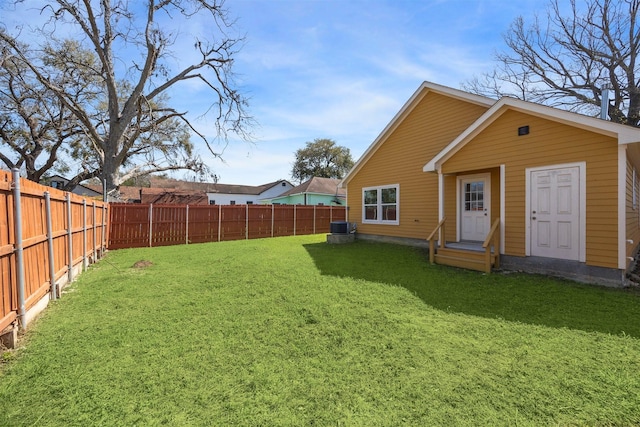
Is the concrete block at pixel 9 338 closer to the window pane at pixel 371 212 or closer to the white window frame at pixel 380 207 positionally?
the white window frame at pixel 380 207

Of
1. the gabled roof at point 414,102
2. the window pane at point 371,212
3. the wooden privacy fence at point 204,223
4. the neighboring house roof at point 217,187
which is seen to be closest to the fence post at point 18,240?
the wooden privacy fence at point 204,223

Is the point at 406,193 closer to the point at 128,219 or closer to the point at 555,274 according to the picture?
the point at 555,274

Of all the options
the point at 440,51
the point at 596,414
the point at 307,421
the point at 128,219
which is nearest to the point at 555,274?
the point at 596,414

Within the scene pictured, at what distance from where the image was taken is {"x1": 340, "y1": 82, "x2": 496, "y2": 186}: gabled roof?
9153 mm

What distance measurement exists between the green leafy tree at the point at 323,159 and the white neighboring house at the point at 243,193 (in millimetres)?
5388

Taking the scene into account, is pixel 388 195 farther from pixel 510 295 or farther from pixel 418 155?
pixel 510 295

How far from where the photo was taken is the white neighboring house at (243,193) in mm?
38906

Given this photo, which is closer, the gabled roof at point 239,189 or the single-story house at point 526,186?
Result: the single-story house at point 526,186

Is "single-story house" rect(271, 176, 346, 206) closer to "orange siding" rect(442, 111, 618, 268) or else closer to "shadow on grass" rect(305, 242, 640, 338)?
"orange siding" rect(442, 111, 618, 268)

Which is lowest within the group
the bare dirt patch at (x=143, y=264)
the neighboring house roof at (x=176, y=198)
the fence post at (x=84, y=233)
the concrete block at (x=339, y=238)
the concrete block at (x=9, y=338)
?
the bare dirt patch at (x=143, y=264)

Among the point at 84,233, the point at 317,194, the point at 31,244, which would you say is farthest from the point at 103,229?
the point at 317,194

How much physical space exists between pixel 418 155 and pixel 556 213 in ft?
16.5

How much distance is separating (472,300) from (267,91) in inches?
432

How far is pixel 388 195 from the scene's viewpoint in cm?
1156
